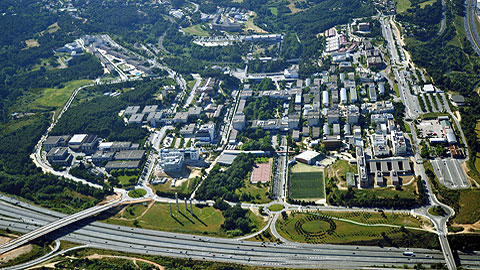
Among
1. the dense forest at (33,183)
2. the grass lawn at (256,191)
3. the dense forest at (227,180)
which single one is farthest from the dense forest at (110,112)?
the grass lawn at (256,191)

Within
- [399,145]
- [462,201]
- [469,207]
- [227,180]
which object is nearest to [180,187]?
[227,180]

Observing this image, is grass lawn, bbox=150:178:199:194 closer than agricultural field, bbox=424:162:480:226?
No

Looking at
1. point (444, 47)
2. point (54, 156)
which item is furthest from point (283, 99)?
A: point (54, 156)

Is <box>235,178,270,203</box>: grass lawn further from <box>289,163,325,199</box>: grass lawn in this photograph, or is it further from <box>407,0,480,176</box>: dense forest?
<box>407,0,480,176</box>: dense forest

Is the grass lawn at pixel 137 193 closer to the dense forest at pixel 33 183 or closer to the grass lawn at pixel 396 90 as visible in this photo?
the dense forest at pixel 33 183

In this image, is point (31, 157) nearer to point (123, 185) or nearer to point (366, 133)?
point (123, 185)

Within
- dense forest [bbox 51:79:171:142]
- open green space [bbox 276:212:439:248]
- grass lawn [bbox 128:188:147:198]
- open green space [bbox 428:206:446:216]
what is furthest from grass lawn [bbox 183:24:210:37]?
open green space [bbox 428:206:446:216]

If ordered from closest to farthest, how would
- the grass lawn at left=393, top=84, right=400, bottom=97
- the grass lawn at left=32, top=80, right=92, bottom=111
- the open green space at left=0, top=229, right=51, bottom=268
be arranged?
the open green space at left=0, top=229, right=51, bottom=268, the grass lawn at left=393, top=84, right=400, bottom=97, the grass lawn at left=32, top=80, right=92, bottom=111
